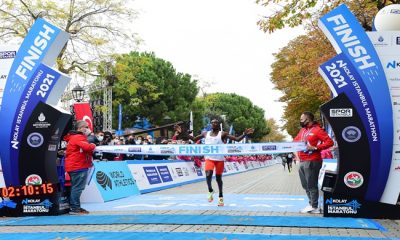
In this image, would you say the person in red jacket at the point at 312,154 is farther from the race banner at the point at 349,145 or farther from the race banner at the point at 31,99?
the race banner at the point at 31,99

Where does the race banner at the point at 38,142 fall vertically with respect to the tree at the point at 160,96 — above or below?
below

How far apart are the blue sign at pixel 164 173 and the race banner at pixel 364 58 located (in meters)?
11.0

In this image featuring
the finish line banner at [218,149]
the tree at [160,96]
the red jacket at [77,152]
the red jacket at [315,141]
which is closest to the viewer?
the red jacket at [315,141]

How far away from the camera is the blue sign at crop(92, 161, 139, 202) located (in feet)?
44.9

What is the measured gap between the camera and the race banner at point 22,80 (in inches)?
403

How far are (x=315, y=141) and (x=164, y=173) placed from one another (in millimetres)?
10391

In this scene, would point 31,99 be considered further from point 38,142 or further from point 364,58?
point 364,58

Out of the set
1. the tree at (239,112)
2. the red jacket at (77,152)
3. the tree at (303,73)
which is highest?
the tree at (239,112)

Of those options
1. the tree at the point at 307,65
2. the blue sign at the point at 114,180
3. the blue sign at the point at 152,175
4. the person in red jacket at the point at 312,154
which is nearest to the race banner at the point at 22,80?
the blue sign at the point at 114,180

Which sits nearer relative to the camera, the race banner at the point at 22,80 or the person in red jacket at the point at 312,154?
the person in red jacket at the point at 312,154

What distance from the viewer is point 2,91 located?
10.5 meters

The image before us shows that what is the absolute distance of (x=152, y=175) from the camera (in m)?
18.2

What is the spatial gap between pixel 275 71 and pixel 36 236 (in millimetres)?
31795

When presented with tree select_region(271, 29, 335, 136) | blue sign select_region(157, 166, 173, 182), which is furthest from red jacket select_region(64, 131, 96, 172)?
tree select_region(271, 29, 335, 136)
